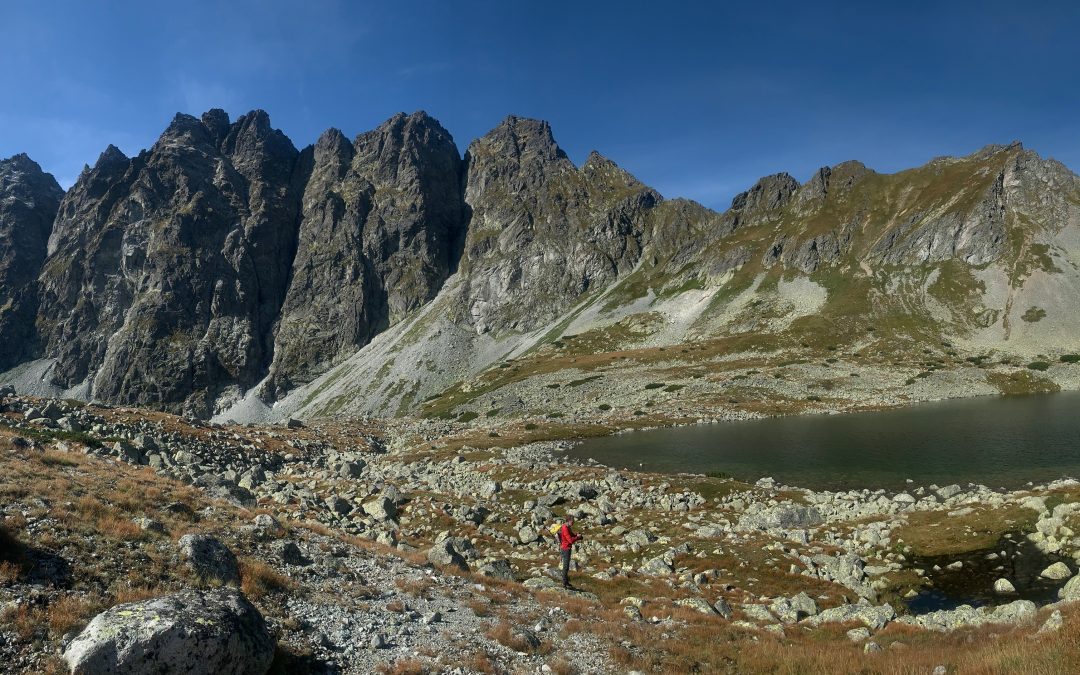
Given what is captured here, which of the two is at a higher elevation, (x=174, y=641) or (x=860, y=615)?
(x=174, y=641)

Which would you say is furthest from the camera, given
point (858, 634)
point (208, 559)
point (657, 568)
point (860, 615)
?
point (657, 568)

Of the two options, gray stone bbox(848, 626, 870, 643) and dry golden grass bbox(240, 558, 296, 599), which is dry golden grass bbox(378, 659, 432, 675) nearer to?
dry golden grass bbox(240, 558, 296, 599)

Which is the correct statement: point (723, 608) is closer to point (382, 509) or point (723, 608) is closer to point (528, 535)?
point (528, 535)

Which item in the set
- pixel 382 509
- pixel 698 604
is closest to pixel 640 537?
pixel 698 604

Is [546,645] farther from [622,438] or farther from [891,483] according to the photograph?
[622,438]

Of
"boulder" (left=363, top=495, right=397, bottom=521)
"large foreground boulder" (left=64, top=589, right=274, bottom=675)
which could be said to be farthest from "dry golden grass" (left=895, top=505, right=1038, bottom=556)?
"boulder" (left=363, top=495, right=397, bottom=521)

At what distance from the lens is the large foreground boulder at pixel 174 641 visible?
887 centimetres

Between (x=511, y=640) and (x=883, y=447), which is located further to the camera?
(x=883, y=447)

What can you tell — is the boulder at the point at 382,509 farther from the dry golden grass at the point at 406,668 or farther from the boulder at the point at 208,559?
the dry golden grass at the point at 406,668

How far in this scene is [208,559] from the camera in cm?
1510

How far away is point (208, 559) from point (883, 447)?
58.6 metres

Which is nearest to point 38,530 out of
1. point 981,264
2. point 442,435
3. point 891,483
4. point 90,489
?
point 90,489

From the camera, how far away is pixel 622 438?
7581cm

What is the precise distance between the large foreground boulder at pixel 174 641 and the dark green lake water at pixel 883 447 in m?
41.3
